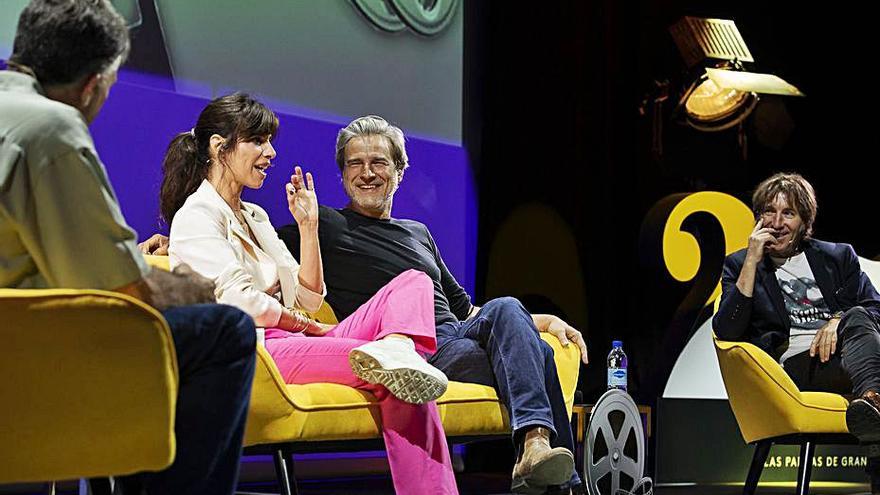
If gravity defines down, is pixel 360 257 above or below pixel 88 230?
below

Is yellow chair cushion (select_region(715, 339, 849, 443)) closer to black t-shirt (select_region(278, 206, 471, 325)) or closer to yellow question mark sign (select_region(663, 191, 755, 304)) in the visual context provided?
black t-shirt (select_region(278, 206, 471, 325))

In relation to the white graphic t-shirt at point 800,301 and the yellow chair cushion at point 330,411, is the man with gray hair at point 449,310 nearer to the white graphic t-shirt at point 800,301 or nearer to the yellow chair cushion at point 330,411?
the yellow chair cushion at point 330,411

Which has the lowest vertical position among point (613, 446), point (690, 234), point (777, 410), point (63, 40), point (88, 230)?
point (613, 446)

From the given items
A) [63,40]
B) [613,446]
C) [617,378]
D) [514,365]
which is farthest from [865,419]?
[63,40]

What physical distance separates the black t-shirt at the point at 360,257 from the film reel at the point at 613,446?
2.10 ft

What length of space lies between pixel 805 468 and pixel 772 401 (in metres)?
0.28

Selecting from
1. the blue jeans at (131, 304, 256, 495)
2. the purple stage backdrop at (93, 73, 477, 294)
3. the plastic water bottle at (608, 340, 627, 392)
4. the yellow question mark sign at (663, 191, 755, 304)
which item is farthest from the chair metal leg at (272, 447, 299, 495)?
the yellow question mark sign at (663, 191, 755, 304)

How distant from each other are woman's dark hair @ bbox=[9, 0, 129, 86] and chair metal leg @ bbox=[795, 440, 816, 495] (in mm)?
2902

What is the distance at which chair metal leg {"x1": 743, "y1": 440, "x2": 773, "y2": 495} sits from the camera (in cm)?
406

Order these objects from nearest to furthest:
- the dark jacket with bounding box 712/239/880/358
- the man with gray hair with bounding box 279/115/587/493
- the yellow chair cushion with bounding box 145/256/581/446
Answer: the yellow chair cushion with bounding box 145/256/581/446
the man with gray hair with bounding box 279/115/587/493
the dark jacket with bounding box 712/239/880/358

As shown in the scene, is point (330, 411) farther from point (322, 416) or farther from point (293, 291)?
point (293, 291)

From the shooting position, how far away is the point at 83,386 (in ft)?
6.31

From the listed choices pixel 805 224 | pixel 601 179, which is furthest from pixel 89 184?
pixel 601 179

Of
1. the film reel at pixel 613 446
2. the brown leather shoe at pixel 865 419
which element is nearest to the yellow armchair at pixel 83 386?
the film reel at pixel 613 446
